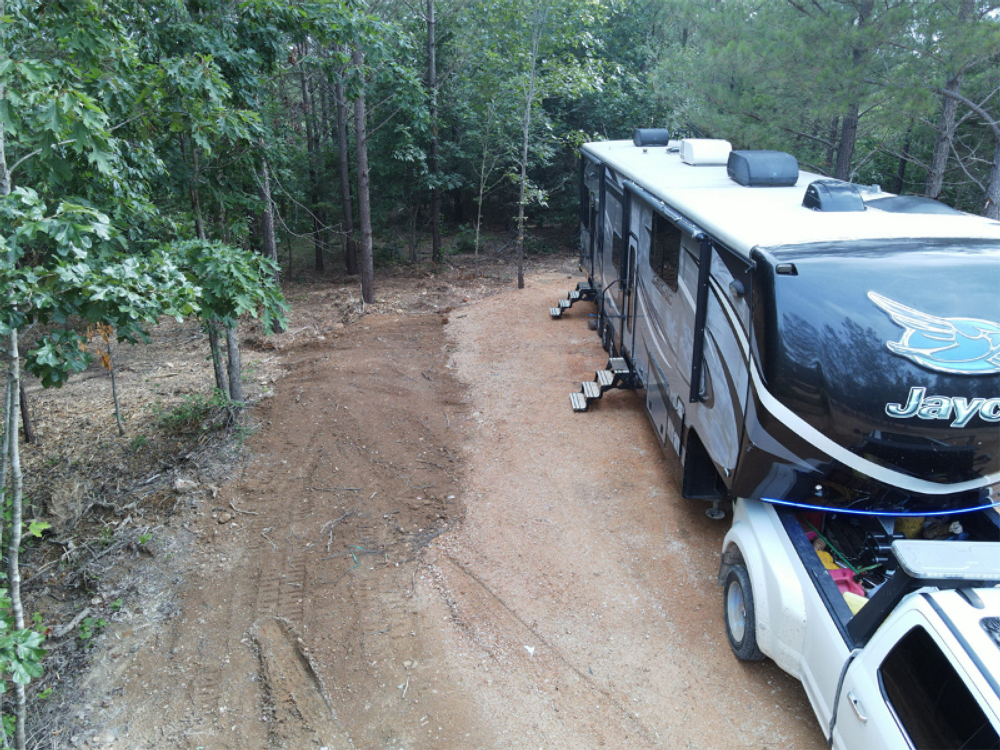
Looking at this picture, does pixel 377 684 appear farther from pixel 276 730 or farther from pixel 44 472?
pixel 44 472

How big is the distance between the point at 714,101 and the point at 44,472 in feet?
40.5

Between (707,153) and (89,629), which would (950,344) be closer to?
(707,153)

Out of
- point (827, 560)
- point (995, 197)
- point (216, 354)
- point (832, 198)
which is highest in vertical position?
point (832, 198)

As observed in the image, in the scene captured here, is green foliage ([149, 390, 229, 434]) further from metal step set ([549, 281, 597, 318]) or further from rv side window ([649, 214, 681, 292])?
metal step set ([549, 281, 597, 318])

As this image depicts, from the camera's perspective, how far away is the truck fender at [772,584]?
14.0 ft

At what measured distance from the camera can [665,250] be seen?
7.05m

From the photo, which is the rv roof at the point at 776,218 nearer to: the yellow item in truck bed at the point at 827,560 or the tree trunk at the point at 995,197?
the yellow item in truck bed at the point at 827,560

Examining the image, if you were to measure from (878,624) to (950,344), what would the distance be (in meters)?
1.69

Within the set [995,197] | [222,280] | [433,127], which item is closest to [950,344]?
[222,280]

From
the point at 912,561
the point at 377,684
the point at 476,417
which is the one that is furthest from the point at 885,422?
the point at 476,417

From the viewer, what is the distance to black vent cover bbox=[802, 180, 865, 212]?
5438 mm

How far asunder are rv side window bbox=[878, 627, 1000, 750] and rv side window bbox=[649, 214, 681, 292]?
397 cm

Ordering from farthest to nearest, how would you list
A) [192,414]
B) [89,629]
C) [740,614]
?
[192,414] → [89,629] → [740,614]

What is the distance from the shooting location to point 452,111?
58.0 feet
